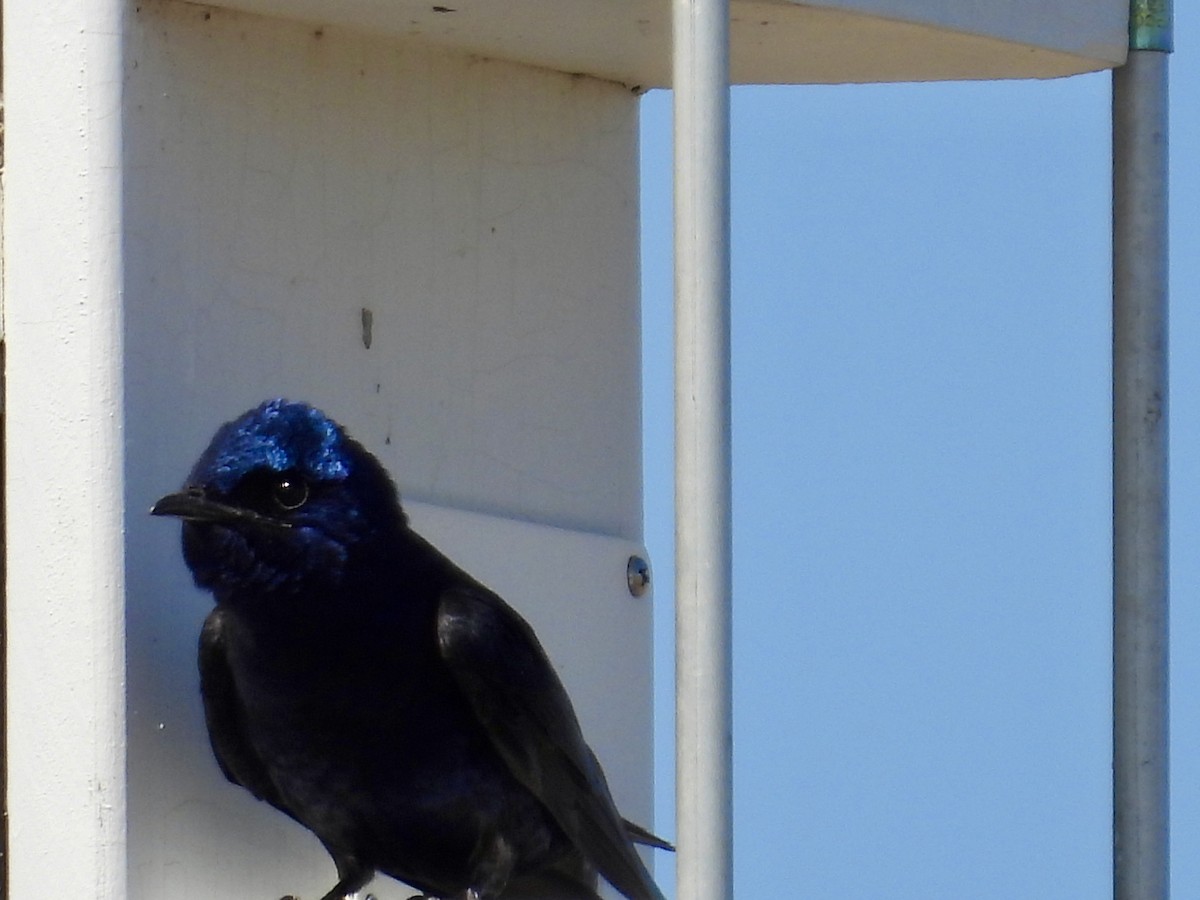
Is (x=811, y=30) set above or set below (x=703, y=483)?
above

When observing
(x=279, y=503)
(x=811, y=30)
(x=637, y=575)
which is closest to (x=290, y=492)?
(x=279, y=503)

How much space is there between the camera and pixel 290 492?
2.41 metres

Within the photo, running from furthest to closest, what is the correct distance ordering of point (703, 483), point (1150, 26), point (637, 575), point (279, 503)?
point (637, 575), point (1150, 26), point (279, 503), point (703, 483)

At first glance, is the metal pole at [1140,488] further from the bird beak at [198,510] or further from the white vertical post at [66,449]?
the white vertical post at [66,449]

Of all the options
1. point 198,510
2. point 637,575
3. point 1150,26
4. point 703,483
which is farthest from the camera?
point 637,575

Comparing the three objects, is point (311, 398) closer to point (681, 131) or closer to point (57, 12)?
point (57, 12)

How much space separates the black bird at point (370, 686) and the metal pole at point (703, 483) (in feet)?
1.95

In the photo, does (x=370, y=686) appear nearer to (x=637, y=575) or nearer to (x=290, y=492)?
(x=290, y=492)

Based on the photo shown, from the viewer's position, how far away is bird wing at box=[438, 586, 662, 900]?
2.50 meters

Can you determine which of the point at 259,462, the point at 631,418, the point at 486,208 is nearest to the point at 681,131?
the point at 259,462

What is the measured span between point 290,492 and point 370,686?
0.23 meters

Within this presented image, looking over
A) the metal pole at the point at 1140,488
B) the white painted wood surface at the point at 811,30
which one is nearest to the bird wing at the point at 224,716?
the white painted wood surface at the point at 811,30

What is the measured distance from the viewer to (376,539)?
2480 millimetres

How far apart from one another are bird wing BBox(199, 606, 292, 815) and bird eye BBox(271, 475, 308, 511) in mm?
127
